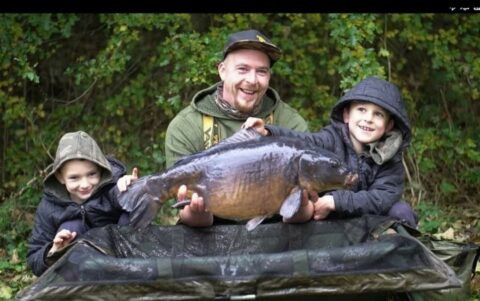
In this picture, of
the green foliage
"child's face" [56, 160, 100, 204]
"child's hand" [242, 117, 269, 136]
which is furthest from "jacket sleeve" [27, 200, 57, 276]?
the green foliage

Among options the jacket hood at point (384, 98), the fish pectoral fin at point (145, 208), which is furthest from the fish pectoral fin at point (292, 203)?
the jacket hood at point (384, 98)

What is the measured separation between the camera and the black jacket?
3170 mm

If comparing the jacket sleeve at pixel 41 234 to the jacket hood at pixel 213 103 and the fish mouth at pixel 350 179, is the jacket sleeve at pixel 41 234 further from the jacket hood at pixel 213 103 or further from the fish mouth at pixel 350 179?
the fish mouth at pixel 350 179

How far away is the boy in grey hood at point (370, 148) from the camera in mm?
3166

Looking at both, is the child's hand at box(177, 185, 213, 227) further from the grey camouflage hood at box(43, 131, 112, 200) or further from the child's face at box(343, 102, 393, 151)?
the child's face at box(343, 102, 393, 151)

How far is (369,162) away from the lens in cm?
329

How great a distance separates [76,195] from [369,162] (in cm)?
115

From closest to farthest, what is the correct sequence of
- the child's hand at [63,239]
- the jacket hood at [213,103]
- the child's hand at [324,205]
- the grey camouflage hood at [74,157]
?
the child's hand at [63,239]
the child's hand at [324,205]
the grey camouflage hood at [74,157]
the jacket hood at [213,103]

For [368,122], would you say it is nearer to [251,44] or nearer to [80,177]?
[251,44]

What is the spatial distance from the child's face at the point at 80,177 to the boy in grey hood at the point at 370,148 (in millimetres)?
723

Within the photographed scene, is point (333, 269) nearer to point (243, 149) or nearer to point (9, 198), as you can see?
point (243, 149)
